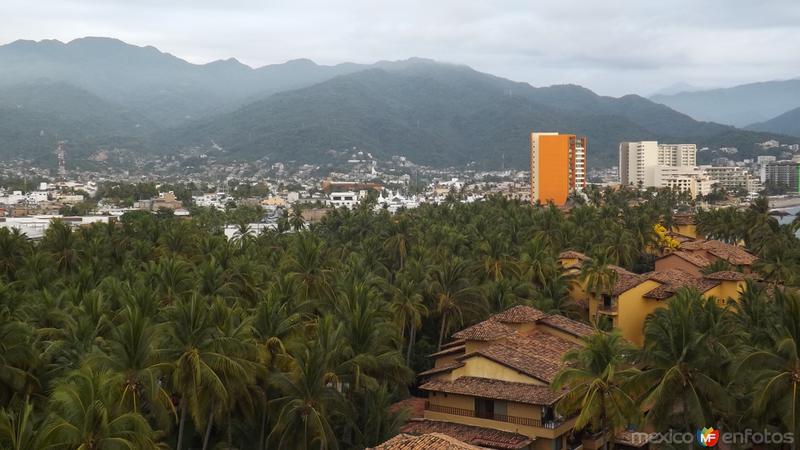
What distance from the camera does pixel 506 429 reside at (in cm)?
3034

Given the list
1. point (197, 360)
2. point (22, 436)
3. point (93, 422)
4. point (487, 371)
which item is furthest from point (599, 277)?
point (22, 436)

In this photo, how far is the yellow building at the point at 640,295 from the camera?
45781mm

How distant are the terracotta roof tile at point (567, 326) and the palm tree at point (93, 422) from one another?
21.3m

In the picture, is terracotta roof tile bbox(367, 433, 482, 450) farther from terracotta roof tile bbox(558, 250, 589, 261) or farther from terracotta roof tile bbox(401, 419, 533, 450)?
terracotta roof tile bbox(558, 250, 589, 261)

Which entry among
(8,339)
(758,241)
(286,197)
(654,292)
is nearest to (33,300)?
(8,339)

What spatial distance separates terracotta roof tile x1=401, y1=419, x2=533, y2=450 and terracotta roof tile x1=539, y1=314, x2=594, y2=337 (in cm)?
791

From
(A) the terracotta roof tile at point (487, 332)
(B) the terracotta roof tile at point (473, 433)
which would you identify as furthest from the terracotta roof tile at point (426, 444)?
(A) the terracotta roof tile at point (487, 332)

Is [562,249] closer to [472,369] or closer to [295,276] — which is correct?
[295,276]

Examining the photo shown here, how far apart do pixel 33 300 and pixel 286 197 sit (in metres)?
155

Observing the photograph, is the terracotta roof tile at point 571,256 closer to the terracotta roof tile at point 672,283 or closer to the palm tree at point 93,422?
the terracotta roof tile at point 672,283

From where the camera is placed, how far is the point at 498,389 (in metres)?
31.2

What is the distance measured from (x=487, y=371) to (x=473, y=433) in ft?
9.14

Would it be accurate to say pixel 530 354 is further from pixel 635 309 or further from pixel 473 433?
pixel 635 309

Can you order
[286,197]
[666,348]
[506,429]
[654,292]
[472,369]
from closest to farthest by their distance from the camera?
[666,348], [506,429], [472,369], [654,292], [286,197]
